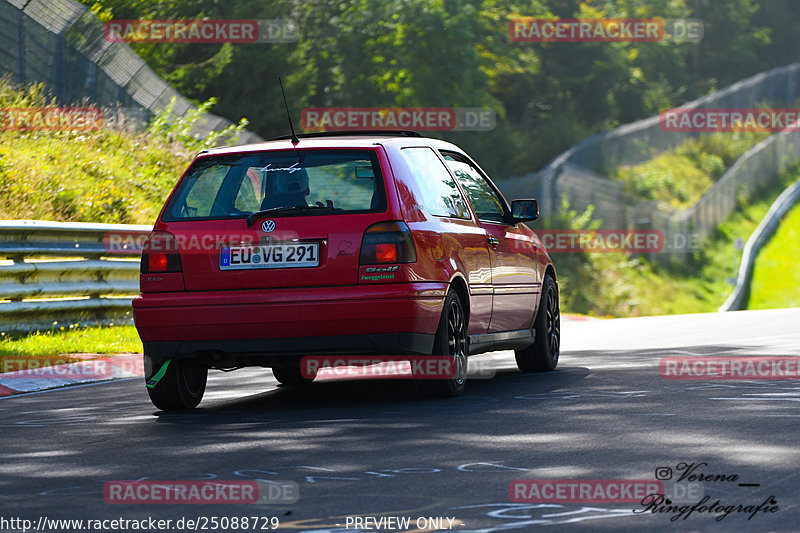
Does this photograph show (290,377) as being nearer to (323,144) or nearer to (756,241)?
(323,144)

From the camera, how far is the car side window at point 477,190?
1045cm

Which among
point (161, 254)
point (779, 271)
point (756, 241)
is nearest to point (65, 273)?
point (161, 254)

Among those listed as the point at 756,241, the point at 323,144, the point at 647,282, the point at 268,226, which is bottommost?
the point at 647,282

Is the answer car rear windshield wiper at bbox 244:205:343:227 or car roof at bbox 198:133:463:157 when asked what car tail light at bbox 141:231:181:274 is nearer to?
car rear windshield wiper at bbox 244:205:343:227

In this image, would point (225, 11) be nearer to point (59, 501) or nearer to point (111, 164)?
point (111, 164)

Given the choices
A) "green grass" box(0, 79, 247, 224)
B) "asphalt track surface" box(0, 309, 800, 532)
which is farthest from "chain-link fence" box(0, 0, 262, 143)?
"asphalt track surface" box(0, 309, 800, 532)

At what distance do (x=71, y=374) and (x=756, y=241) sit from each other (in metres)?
40.5

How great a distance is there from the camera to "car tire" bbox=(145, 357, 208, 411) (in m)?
9.11

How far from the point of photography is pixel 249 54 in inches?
1656

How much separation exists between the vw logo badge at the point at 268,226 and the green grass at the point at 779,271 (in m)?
35.5

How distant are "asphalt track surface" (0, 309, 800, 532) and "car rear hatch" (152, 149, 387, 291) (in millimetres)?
907

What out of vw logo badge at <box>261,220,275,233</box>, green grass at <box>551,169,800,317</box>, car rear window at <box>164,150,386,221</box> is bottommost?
green grass at <box>551,169,800,317</box>

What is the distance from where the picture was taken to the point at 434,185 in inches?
378

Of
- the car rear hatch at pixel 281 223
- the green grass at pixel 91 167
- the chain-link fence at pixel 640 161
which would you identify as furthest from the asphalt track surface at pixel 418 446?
the chain-link fence at pixel 640 161
